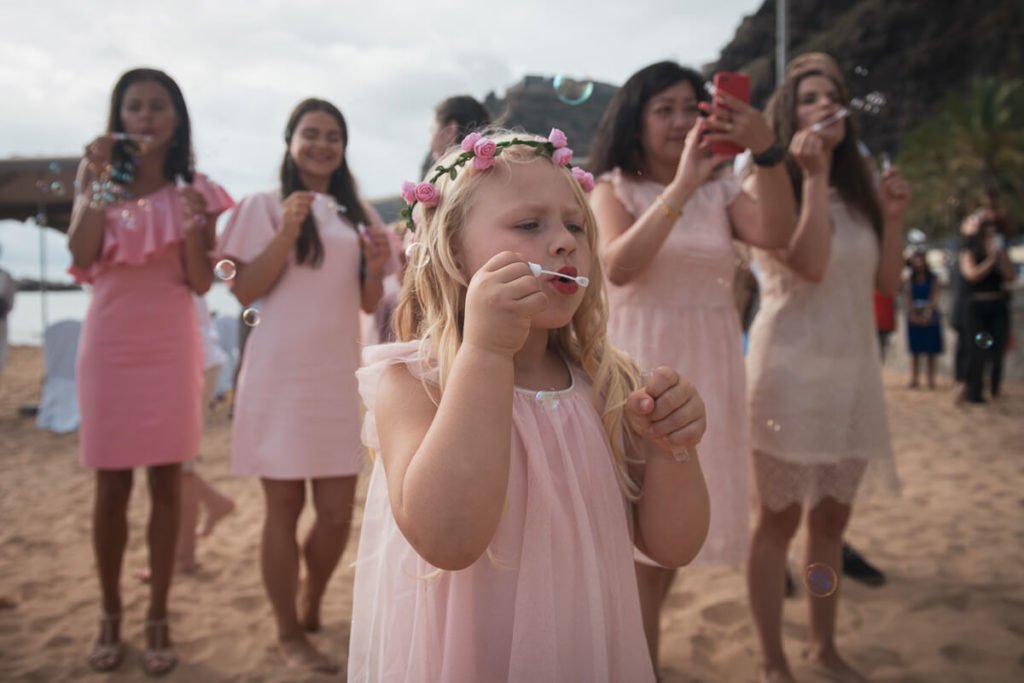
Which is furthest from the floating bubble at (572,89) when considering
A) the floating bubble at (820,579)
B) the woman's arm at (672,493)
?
the floating bubble at (820,579)

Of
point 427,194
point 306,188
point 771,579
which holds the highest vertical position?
point 306,188

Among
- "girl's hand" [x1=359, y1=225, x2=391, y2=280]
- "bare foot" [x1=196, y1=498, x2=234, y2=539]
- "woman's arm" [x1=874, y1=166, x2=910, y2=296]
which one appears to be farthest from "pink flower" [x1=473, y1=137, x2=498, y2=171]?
"bare foot" [x1=196, y1=498, x2=234, y2=539]

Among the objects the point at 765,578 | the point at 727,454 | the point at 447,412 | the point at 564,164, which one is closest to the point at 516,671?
the point at 447,412

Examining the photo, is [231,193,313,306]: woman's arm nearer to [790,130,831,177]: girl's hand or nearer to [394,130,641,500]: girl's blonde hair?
[394,130,641,500]: girl's blonde hair

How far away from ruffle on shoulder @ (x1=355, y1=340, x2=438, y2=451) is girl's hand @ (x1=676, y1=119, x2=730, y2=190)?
3.57 ft

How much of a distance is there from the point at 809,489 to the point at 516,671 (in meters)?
1.61

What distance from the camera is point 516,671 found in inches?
48.4

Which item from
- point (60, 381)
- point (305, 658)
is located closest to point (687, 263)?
point (305, 658)

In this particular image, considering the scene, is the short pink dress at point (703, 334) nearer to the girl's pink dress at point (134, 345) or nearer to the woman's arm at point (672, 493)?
the woman's arm at point (672, 493)

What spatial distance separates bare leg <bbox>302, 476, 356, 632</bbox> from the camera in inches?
111

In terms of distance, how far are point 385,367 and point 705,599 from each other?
8.54ft

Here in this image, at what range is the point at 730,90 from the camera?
7.17ft

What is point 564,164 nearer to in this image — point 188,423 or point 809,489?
point 809,489

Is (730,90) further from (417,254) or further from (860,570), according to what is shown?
(860,570)
